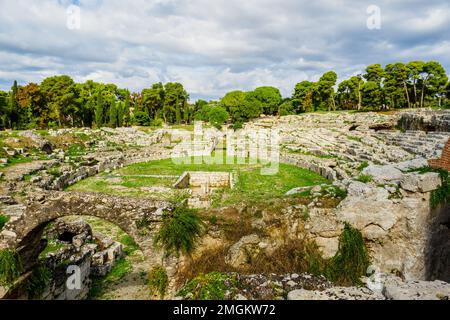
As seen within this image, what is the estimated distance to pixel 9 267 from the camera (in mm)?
7496

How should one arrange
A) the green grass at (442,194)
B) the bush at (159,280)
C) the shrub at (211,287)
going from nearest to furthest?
1. the shrub at (211,287)
2. the bush at (159,280)
3. the green grass at (442,194)

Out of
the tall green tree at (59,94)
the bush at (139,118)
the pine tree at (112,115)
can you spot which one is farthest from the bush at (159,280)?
the bush at (139,118)

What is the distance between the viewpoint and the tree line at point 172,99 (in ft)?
170

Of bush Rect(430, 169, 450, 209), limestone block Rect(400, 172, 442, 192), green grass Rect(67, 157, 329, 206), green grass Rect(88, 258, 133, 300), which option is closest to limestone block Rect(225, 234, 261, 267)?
green grass Rect(88, 258, 133, 300)

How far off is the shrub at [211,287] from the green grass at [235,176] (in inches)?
480

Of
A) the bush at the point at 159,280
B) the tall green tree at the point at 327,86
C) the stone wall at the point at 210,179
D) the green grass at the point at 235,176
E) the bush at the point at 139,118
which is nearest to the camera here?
the bush at the point at 159,280

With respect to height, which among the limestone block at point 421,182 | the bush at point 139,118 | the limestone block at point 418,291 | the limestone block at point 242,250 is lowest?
the limestone block at point 242,250

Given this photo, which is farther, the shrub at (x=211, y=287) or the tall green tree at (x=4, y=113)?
the tall green tree at (x=4, y=113)

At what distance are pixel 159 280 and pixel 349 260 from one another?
539 centimetres

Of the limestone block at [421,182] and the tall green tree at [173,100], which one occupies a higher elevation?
the tall green tree at [173,100]

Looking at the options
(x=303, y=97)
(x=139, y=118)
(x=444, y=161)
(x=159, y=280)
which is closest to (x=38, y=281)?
(x=159, y=280)

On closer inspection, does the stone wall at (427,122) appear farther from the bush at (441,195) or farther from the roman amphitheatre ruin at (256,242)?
the bush at (441,195)
